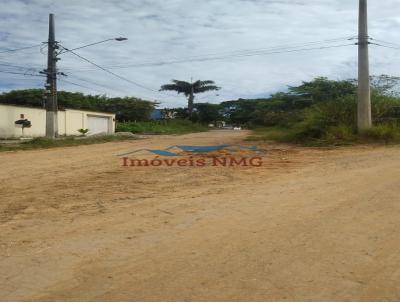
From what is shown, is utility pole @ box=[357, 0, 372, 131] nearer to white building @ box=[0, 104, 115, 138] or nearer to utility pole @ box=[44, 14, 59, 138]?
utility pole @ box=[44, 14, 59, 138]

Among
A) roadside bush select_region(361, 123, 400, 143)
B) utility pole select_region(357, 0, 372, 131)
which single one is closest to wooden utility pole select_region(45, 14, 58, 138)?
utility pole select_region(357, 0, 372, 131)

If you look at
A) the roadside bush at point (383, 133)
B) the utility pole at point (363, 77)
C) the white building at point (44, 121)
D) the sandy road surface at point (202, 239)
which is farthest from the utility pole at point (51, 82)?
the sandy road surface at point (202, 239)

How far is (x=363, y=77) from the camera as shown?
20.1 m

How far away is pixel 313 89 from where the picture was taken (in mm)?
34562

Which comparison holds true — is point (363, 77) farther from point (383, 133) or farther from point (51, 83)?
point (51, 83)

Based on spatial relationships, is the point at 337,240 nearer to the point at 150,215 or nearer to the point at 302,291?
the point at 302,291

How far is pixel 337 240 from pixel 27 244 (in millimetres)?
3262

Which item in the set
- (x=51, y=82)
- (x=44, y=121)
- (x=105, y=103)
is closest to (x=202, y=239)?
(x=51, y=82)

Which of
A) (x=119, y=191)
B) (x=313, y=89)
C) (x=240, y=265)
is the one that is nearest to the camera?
(x=240, y=265)

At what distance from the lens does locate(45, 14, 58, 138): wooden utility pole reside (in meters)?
27.9

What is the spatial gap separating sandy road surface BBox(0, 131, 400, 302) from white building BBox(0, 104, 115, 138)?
21.5 m

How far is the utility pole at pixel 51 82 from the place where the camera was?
27869 millimetres

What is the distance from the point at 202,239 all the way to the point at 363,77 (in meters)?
16.8

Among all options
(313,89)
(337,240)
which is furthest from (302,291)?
(313,89)
